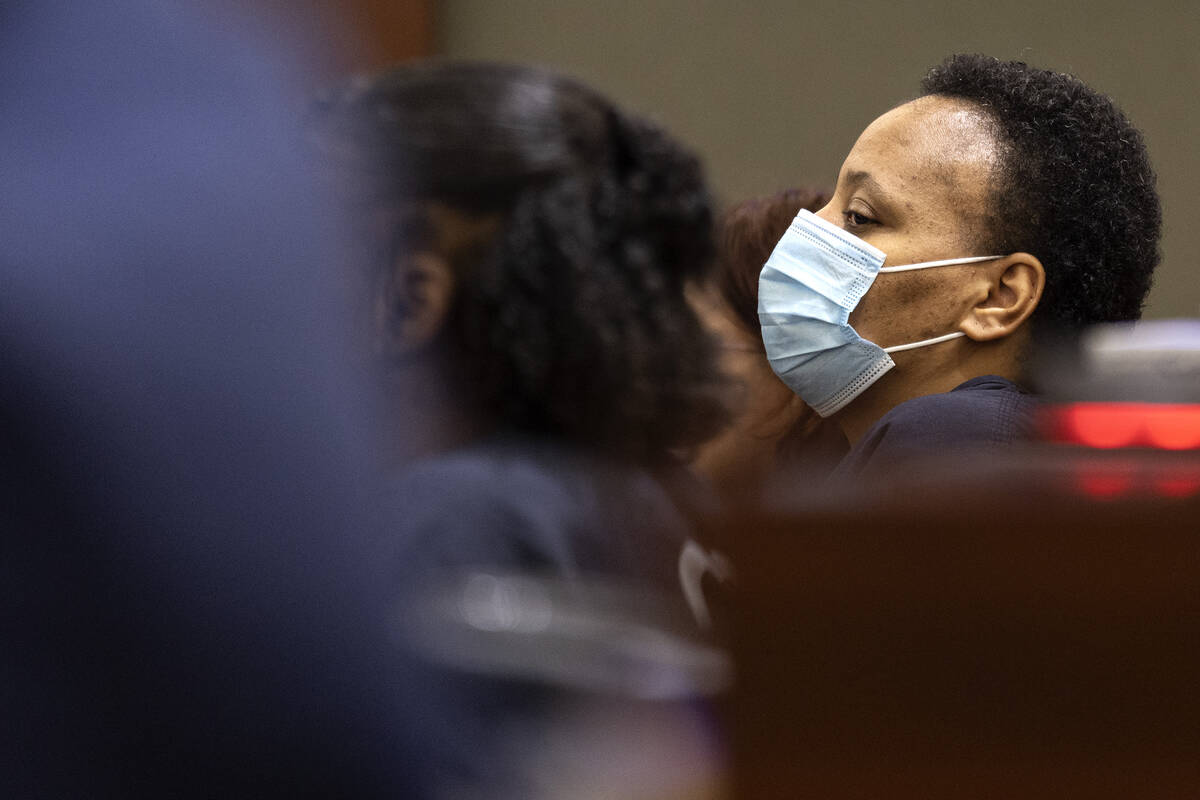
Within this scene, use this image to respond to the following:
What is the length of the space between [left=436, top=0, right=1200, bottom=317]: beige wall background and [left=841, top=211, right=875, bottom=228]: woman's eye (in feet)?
5.53

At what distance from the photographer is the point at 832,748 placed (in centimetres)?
85

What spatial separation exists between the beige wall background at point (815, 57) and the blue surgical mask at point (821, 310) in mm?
1691

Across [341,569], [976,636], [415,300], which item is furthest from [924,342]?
[341,569]

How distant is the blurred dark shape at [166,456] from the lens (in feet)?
1.82

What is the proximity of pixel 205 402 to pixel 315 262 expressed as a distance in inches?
3.4

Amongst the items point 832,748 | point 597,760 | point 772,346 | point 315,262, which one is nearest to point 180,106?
point 315,262

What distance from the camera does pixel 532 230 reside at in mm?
833

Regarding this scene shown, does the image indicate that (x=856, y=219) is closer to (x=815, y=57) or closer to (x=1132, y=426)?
(x=1132, y=426)

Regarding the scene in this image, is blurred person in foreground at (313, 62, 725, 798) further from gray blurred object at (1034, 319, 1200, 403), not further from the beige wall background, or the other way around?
the beige wall background

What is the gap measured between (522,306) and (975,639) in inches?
14.6

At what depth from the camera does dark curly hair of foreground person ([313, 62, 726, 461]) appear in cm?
82

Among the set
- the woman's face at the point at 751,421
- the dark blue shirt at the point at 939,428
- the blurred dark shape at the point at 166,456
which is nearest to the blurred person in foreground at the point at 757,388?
the woman's face at the point at 751,421

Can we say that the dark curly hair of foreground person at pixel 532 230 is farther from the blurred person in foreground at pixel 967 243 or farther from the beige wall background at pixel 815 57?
the beige wall background at pixel 815 57

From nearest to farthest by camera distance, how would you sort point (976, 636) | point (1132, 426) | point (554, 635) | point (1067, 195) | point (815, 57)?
point (554, 635), point (976, 636), point (1132, 426), point (1067, 195), point (815, 57)
